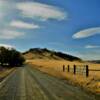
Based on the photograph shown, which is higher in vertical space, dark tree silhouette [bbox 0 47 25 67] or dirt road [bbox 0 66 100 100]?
dark tree silhouette [bbox 0 47 25 67]

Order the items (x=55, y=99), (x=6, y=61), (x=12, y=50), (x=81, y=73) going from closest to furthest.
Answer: (x=55, y=99)
(x=81, y=73)
(x=6, y=61)
(x=12, y=50)

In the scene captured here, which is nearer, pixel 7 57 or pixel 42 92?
pixel 42 92

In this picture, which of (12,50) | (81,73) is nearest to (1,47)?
(12,50)

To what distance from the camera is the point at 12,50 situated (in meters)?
133

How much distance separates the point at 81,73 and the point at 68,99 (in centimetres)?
2421

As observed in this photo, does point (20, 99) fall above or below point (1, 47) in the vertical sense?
below

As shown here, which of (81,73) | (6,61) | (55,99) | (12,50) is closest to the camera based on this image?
(55,99)

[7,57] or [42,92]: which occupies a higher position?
[7,57]

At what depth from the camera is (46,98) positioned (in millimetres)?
15547

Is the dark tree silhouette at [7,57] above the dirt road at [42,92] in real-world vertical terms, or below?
above

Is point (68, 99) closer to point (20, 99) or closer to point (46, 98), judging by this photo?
point (46, 98)

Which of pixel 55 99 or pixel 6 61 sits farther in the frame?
pixel 6 61

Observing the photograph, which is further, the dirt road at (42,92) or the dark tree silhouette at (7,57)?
the dark tree silhouette at (7,57)

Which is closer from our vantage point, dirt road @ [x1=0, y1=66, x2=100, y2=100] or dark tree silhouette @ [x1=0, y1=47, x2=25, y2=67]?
dirt road @ [x1=0, y1=66, x2=100, y2=100]
